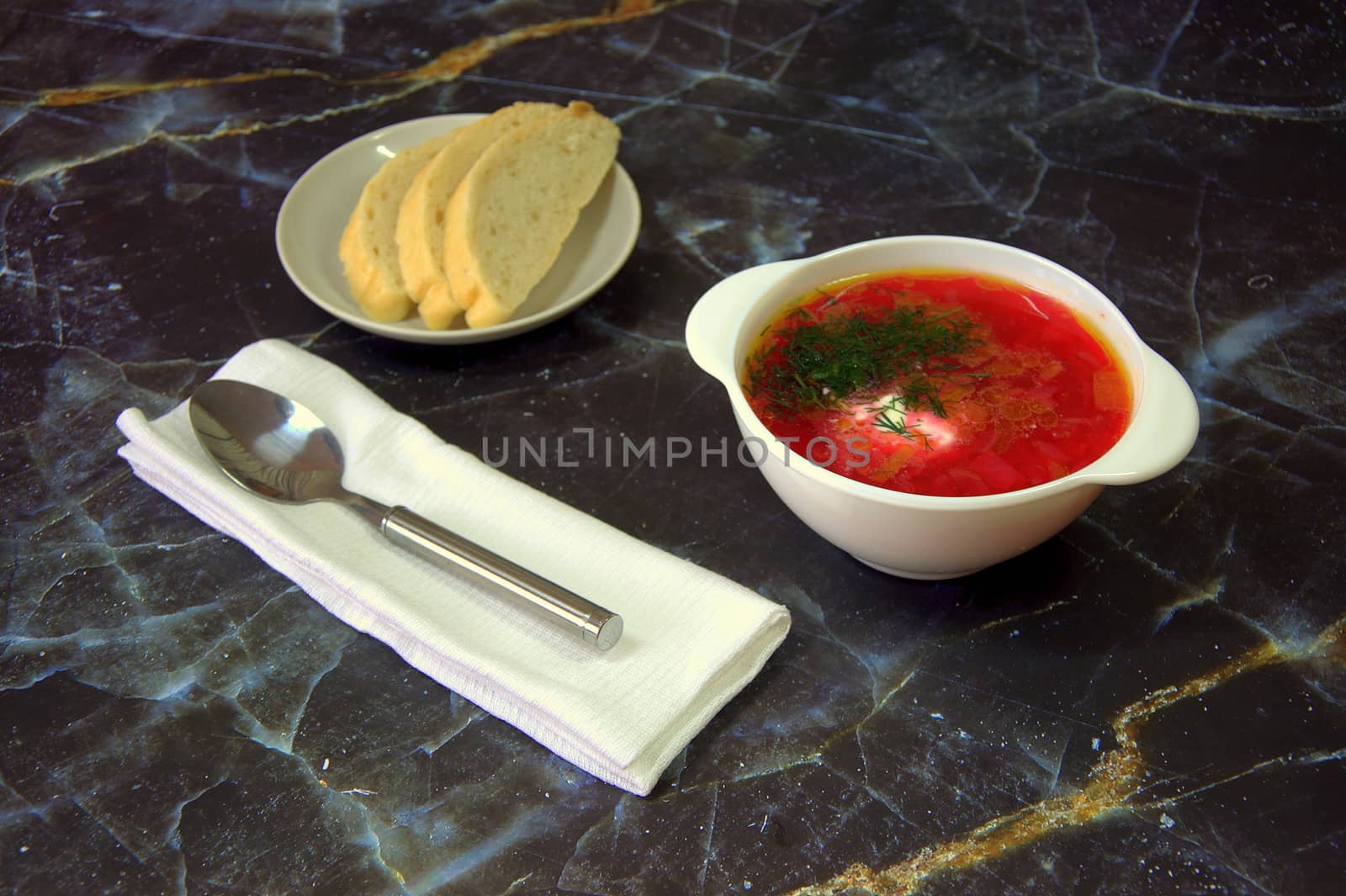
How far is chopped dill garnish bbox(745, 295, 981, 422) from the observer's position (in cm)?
153

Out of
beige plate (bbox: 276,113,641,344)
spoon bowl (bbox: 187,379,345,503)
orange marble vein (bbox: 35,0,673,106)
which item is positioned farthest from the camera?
orange marble vein (bbox: 35,0,673,106)

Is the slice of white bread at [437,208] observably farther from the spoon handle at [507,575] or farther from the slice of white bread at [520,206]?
the spoon handle at [507,575]

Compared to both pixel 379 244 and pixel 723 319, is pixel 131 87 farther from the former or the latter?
pixel 723 319

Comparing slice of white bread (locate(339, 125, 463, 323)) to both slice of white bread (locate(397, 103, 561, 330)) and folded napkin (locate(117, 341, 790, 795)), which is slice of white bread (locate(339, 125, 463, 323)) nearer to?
slice of white bread (locate(397, 103, 561, 330))

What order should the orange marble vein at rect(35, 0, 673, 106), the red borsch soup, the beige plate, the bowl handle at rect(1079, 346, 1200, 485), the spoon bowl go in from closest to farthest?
the bowl handle at rect(1079, 346, 1200, 485), the red borsch soup, the spoon bowl, the beige plate, the orange marble vein at rect(35, 0, 673, 106)

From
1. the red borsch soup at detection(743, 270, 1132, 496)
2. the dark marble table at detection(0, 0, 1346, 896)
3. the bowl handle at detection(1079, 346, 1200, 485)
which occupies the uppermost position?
the bowl handle at detection(1079, 346, 1200, 485)

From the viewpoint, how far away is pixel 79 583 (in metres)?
1.69

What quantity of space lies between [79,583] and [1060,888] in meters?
1.41

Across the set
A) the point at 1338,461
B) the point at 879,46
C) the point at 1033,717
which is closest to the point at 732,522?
the point at 1033,717

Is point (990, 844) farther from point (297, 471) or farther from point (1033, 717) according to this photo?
point (297, 471)

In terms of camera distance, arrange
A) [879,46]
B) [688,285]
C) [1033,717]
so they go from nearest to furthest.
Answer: [1033,717] → [688,285] → [879,46]

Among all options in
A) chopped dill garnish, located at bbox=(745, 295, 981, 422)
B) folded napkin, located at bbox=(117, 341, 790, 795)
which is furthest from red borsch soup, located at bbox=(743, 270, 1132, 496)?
folded napkin, located at bbox=(117, 341, 790, 795)

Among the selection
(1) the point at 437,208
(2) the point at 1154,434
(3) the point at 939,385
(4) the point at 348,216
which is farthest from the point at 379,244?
(2) the point at 1154,434

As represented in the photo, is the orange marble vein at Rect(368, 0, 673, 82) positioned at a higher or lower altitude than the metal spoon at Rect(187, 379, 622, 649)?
higher
